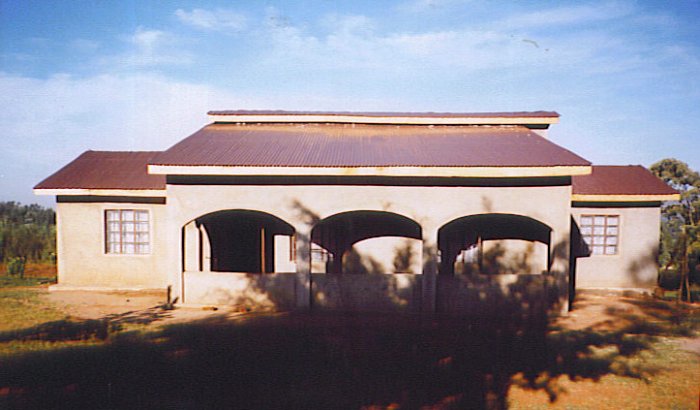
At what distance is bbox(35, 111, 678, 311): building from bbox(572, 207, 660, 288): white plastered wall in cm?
4

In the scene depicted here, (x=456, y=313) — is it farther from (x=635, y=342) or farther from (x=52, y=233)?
(x=52, y=233)

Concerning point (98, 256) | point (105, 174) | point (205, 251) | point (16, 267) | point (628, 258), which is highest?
point (105, 174)

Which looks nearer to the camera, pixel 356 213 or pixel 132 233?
pixel 356 213

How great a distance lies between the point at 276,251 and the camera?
42.2ft

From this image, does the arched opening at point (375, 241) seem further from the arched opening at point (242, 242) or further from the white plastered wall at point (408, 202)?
the white plastered wall at point (408, 202)

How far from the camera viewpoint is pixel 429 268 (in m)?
9.53

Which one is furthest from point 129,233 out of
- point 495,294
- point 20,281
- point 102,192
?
point 495,294

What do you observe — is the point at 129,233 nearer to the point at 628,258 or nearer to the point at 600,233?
the point at 600,233

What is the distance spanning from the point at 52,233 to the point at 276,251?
15893 mm

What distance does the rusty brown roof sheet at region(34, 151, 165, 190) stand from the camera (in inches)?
491

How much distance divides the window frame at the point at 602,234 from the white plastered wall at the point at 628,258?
0.08 m

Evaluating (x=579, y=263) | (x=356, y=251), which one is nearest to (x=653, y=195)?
(x=579, y=263)

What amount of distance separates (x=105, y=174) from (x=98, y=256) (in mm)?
2599

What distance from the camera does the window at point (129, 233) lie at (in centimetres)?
1268
